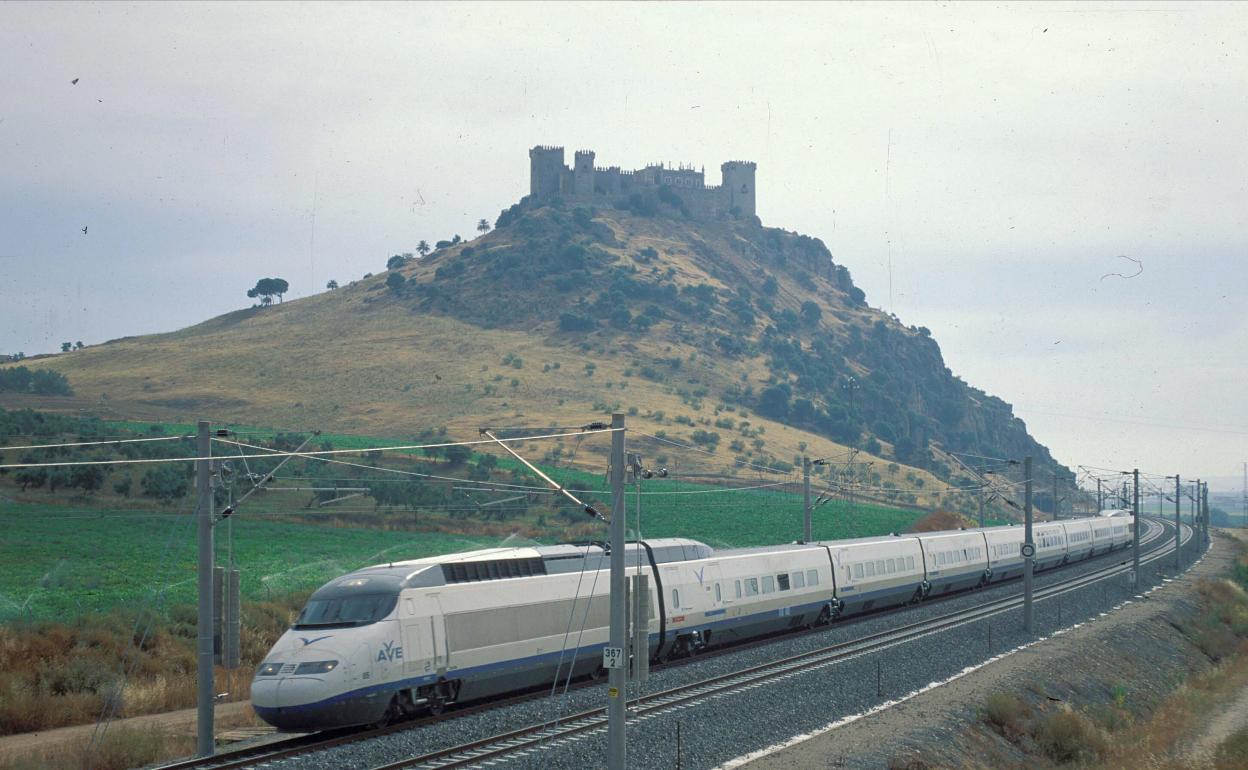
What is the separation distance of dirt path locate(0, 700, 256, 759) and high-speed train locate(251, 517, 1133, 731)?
386cm

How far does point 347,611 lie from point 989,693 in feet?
54.8

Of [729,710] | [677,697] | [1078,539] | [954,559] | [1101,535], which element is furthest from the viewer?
[1101,535]

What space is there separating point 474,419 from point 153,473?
57.7 meters

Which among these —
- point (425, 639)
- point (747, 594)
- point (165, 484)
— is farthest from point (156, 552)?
point (425, 639)

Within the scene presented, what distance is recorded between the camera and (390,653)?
2389 centimetres

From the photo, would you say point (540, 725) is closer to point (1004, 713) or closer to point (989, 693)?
point (1004, 713)

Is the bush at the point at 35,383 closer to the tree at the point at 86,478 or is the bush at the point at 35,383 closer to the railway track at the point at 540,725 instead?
the tree at the point at 86,478

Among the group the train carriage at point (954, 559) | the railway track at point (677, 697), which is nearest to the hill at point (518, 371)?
the train carriage at point (954, 559)

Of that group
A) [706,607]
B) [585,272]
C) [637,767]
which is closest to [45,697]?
[637,767]

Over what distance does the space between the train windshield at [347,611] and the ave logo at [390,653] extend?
634mm

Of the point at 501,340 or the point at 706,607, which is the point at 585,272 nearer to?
the point at 501,340

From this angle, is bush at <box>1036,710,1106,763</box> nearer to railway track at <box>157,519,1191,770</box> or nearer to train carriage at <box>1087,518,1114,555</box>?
railway track at <box>157,519,1191,770</box>

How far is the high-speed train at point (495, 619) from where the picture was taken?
2327cm

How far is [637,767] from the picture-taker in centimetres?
2188
